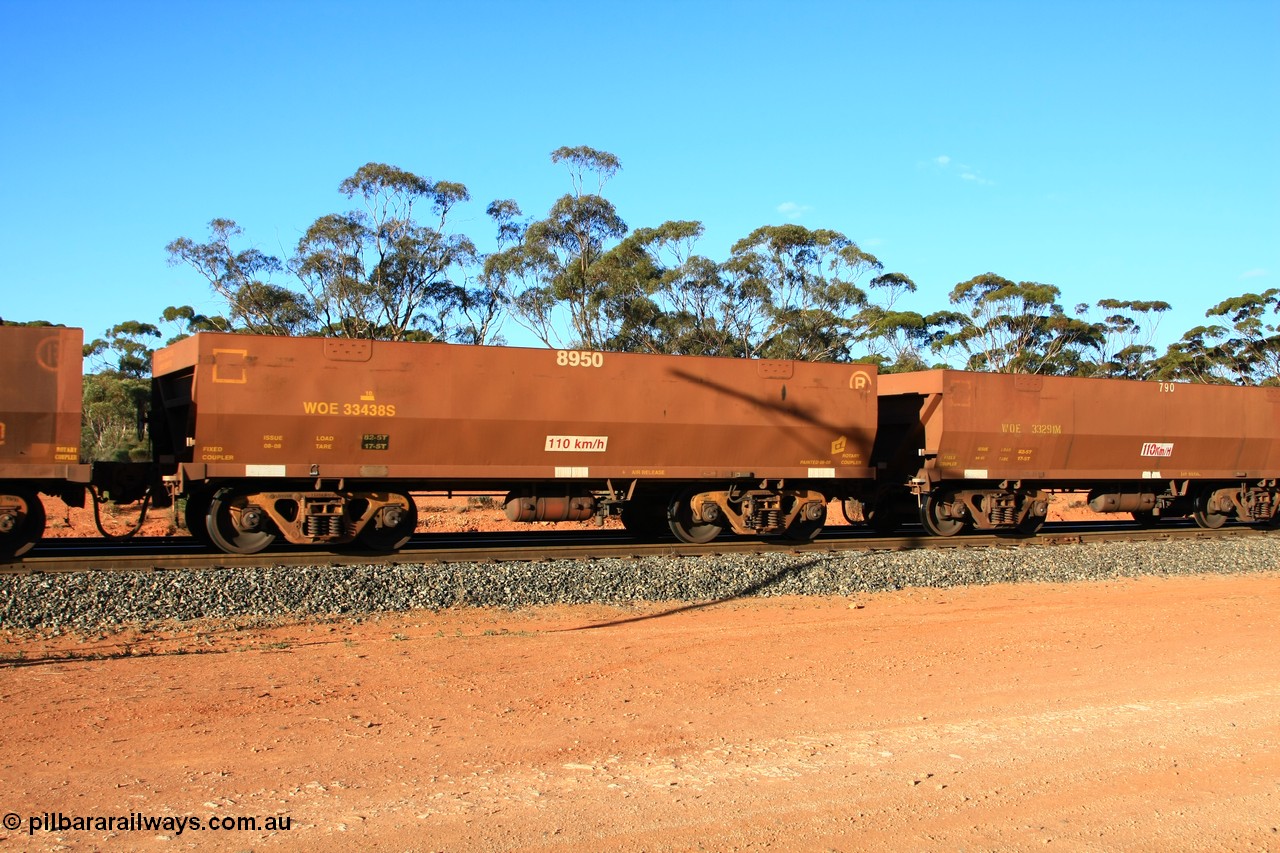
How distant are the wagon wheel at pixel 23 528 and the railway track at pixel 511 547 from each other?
0.20m

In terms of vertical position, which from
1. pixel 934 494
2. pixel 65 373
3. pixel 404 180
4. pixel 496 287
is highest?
pixel 404 180

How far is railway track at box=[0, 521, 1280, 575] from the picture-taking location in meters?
11.8

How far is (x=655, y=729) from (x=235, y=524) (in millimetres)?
8423

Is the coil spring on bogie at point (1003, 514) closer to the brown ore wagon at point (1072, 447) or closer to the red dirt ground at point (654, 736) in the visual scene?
the brown ore wagon at point (1072, 447)

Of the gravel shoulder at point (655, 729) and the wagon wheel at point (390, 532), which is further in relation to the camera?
the wagon wheel at point (390, 532)

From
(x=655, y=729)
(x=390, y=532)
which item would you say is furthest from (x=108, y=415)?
(x=655, y=729)

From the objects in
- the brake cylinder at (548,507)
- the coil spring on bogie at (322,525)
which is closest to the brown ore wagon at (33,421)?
the coil spring on bogie at (322,525)

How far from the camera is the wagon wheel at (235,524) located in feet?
42.4

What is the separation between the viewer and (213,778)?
5273 millimetres

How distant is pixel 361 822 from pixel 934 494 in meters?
14.2

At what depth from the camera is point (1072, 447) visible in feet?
59.2

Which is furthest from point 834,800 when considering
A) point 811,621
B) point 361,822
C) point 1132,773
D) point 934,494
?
point 934,494

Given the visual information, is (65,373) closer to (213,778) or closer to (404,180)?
(213,778)

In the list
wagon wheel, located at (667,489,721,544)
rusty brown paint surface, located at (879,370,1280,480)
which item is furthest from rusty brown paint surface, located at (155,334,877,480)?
rusty brown paint surface, located at (879,370,1280,480)
